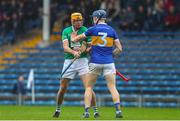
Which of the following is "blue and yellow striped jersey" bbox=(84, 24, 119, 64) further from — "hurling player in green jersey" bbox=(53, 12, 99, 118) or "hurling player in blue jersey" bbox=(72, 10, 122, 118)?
"hurling player in green jersey" bbox=(53, 12, 99, 118)

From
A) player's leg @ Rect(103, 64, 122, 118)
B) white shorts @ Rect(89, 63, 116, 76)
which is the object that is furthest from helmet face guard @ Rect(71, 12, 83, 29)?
player's leg @ Rect(103, 64, 122, 118)

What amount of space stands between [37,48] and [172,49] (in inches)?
253

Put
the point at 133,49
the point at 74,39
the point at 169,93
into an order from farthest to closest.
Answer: the point at 133,49
the point at 169,93
the point at 74,39

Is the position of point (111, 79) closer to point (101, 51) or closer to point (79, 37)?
point (101, 51)

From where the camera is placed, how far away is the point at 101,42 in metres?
A: 17.6

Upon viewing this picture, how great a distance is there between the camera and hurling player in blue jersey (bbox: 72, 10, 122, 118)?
57.4 ft

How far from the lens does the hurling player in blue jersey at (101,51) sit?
17484 millimetres

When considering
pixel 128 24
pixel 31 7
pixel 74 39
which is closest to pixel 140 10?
pixel 128 24

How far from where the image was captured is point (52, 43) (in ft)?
120

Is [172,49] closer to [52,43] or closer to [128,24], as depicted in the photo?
[128,24]

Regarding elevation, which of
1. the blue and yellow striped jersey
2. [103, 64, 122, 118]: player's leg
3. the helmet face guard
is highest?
the helmet face guard

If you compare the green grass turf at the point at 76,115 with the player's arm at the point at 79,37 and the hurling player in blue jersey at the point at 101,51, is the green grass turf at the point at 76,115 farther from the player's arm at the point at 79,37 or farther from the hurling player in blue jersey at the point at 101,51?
the player's arm at the point at 79,37

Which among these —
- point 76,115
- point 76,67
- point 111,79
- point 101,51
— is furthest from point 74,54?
point 76,115

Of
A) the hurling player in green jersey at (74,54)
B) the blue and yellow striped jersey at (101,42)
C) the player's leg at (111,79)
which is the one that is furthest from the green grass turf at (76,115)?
the blue and yellow striped jersey at (101,42)
